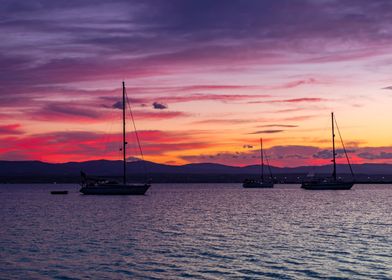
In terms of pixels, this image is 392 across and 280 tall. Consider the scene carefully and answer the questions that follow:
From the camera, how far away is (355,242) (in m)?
49.0

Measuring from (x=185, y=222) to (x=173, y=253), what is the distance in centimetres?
2796

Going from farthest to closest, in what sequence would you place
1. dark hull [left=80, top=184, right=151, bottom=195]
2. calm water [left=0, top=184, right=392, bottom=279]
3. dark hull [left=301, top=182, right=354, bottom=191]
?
dark hull [left=301, top=182, right=354, bottom=191]
dark hull [left=80, top=184, right=151, bottom=195]
calm water [left=0, top=184, right=392, bottom=279]

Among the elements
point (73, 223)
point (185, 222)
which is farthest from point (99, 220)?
point (185, 222)

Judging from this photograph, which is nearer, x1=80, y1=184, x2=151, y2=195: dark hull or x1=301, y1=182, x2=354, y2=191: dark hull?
x1=80, y1=184, x2=151, y2=195: dark hull

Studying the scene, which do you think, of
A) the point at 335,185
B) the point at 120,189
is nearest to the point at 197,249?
the point at 120,189

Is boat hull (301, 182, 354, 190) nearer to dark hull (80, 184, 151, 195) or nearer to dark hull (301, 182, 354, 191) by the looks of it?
dark hull (301, 182, 354, 191)

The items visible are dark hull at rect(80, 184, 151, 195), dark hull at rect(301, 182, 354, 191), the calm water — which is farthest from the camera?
dark hull at rect(301, 182, 354, 191)

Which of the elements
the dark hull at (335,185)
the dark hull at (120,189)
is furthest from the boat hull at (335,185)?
the dark hull at (120,189)

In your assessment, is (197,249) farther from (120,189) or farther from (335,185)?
(335,185)

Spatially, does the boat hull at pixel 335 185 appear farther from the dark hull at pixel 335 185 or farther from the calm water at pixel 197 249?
the calm water at pixel 197 249

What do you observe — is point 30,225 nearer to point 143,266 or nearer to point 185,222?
point 185,222

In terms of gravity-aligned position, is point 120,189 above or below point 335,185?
above

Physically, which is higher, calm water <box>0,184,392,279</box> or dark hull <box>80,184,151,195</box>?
dark hull <box>80,184,151,195</box>

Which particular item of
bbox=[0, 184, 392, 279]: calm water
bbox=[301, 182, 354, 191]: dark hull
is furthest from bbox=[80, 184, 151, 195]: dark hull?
bbox=[301, 182, 354, 191]: dark hull
